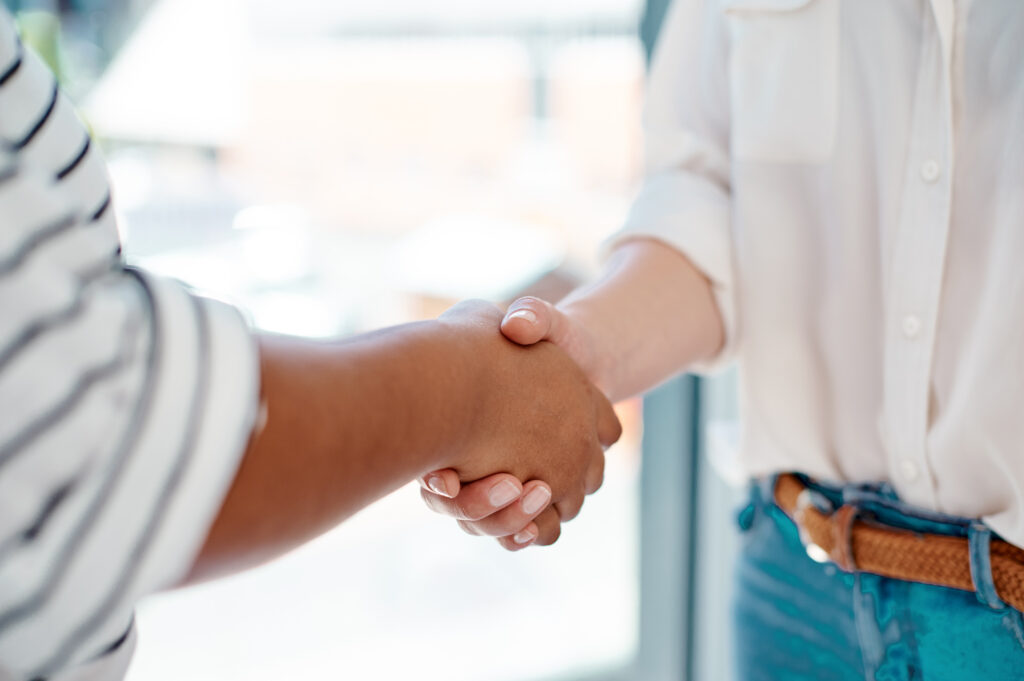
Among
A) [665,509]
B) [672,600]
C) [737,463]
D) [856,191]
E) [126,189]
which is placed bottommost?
[672,600]

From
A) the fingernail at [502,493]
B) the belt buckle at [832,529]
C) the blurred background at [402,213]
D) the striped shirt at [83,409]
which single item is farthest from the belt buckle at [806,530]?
the blurred background at [402,213]

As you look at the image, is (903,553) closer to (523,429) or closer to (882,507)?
(882,507)

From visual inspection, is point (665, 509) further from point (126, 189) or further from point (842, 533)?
point (126, 189)

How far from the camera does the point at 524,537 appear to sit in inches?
29.0

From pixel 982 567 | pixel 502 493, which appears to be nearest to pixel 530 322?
pixel 502 493

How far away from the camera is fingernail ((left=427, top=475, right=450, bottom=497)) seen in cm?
68

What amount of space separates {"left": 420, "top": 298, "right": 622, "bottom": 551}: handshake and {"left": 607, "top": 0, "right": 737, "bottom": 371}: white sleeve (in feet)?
0.45

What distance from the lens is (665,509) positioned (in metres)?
1.61

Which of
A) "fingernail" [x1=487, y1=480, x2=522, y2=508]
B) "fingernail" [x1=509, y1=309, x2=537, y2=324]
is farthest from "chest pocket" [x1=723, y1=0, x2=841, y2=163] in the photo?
"fingernail" [x1=487, y1=480, x2=522, y2=508]

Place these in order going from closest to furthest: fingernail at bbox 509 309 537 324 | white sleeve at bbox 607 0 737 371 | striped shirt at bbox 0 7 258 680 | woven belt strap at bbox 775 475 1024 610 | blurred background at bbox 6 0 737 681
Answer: striped shirt at bbox 0 7 258 680, woven belt strap at bbox 775 475 1024 610, fingernail at bbox 509 309 537 324, white sleeve at bbox 607 0 737 371, blurred background at bbox 6 0 737 681

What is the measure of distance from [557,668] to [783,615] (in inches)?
41.1

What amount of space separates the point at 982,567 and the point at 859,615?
0.38ft

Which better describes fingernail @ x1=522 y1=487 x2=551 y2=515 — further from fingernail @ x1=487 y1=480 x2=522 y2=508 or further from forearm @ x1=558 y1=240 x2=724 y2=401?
forearm @ x1=558 y1=240 x2=724 y2=401

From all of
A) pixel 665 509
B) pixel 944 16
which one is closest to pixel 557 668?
pixel 665 509
